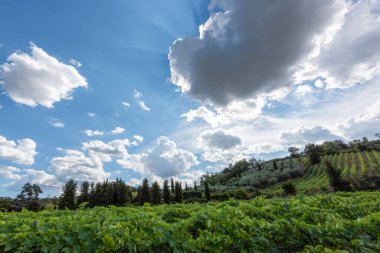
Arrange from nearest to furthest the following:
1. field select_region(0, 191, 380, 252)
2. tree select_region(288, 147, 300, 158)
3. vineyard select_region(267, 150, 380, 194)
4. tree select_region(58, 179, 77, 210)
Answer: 1. field select_region(0, 191, 380, 252)
2. vineyard select_region(267, 150, 380, 194)
3. tree select_region(58, 179, 77, 210)
4. tree select_region(288, 147, 300, 158)

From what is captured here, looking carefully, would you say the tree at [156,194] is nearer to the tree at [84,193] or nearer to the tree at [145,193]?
the tree at [145,193]

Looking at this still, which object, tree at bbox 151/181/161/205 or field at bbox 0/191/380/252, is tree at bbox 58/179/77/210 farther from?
field at bbox 0/191/380/252

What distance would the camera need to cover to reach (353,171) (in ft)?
185

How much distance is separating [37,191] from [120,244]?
247ft

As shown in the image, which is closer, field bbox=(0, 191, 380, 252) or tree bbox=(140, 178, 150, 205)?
field bbox=(0, 191, 380, 252)

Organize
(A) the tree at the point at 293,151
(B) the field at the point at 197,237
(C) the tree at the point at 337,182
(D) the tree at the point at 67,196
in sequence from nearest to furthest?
(B) the field at the point at 197,237 → (C) the tree at the point at 337,182 → (D) the tree at the point at 67,196 → (A) the tree at the point at 293,151

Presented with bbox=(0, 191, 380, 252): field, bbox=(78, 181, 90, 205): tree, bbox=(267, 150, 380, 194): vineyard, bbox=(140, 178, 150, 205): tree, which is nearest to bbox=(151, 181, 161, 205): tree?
bbox=(140, 178, 150, 205): tree

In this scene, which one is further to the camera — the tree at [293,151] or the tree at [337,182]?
the tree at [293,151]

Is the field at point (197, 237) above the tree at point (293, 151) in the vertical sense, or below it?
below

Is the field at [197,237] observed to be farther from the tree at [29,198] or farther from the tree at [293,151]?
the tree at [293,151]

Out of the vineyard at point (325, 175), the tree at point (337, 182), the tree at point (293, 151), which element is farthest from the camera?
the tree at point (293, 151)

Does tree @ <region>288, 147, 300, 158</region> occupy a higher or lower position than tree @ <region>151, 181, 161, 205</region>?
higher

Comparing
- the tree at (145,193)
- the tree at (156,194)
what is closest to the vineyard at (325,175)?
the tree at (156,194)

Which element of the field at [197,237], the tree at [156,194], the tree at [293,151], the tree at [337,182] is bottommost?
the field at [197,237]
